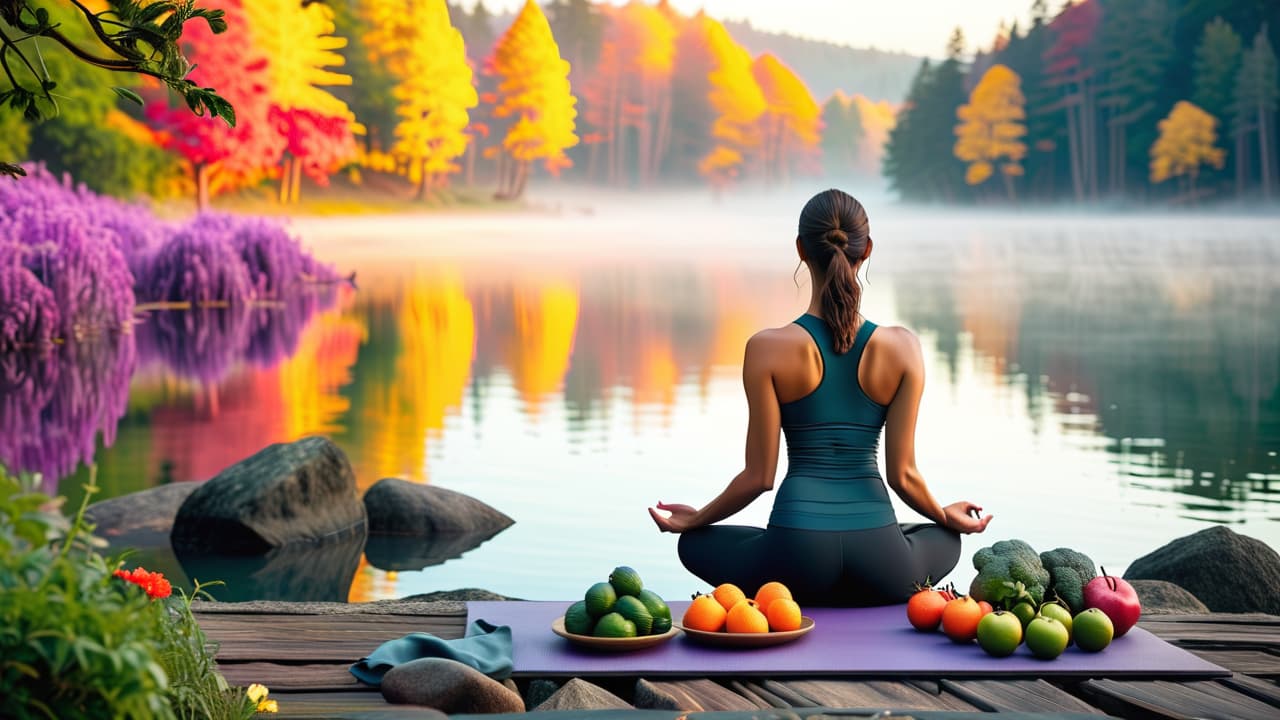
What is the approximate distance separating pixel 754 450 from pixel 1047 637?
113 cm

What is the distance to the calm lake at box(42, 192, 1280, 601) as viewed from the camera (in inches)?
376

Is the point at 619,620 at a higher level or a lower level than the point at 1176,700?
higher

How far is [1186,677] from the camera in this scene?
4.45m

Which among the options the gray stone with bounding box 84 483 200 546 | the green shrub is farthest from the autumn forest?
the green shrub

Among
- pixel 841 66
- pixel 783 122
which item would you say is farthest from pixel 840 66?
pixel 783 122

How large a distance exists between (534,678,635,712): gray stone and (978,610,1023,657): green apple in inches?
41.9

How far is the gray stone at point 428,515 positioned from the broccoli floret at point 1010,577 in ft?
15.0

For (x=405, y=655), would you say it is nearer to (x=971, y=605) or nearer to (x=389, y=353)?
(x=971, y=605)

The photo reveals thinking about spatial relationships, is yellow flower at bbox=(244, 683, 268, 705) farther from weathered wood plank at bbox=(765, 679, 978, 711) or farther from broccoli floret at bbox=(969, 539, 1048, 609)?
broccoli floret at bbox=(969, 539, 1048, 609)

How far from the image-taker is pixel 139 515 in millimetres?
9070

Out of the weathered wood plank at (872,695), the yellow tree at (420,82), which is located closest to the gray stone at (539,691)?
the weathered wood plank at (872,695)

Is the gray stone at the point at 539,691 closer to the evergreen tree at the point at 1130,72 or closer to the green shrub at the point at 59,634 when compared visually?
the green shrub at the point at 59,634

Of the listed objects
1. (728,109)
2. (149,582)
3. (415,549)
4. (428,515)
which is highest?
(728,109)

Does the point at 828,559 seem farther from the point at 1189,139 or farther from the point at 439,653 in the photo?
the point at 1189,139
